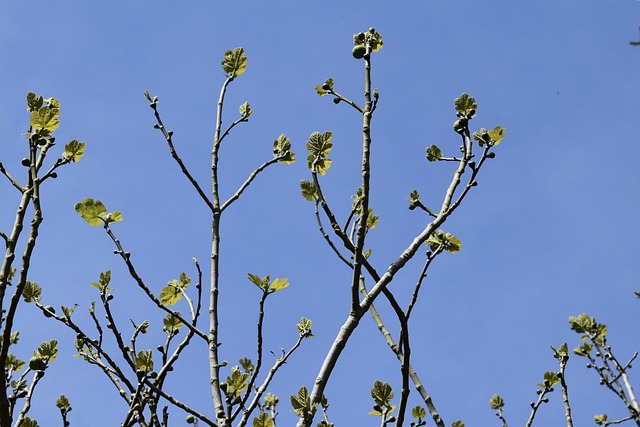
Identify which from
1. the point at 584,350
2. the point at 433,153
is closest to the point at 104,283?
the point at 433,153

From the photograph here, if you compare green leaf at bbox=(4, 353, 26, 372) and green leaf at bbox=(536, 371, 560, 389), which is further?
green leaf at bbox=(536, 371, 560, 389)

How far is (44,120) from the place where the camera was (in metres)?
3.55

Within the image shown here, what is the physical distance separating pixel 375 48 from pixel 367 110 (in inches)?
23.5

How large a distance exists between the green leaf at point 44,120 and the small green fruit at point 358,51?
1.53m

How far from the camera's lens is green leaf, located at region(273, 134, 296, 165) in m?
4.11

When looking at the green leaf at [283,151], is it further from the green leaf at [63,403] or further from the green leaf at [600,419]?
the green leaf at [600,419]

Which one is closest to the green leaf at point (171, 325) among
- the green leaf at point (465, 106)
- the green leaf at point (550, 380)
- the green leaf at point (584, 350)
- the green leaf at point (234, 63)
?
the green leaf at point (234, 63)

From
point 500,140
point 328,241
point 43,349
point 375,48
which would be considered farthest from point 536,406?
point 43,349

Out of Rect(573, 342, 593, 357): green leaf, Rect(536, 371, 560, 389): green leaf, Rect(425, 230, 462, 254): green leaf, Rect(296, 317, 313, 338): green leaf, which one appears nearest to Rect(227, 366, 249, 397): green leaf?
Rect(296, 317, 313, 338): green leaf

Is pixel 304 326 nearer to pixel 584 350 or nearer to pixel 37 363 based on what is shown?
pixel 37 363

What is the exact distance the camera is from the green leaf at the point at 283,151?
13.5 feet

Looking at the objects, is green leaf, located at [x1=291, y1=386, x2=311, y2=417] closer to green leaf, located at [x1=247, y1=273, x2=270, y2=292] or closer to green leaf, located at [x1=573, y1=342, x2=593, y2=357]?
green leaf, located at [x1=247, y1=273, x2=270, y2=292]

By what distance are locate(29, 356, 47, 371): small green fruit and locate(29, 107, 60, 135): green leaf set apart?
125cm

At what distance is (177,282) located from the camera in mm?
4082
